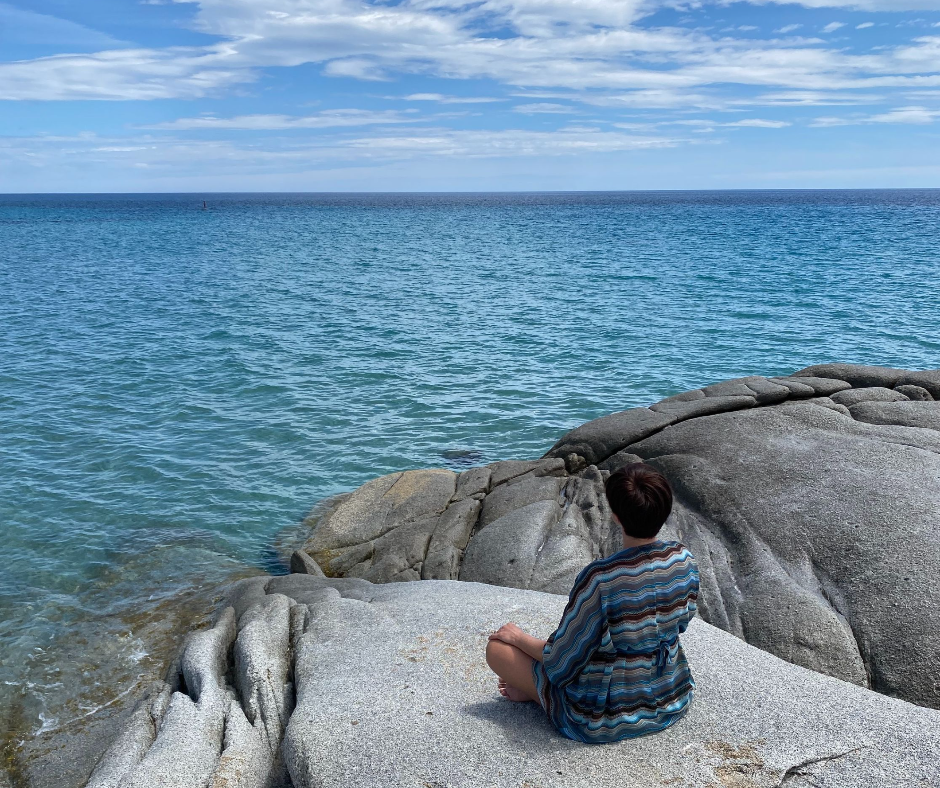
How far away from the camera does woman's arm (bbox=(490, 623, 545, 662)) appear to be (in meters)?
5.27

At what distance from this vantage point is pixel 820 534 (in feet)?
26.6

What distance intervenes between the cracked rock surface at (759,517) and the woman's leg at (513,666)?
296cm

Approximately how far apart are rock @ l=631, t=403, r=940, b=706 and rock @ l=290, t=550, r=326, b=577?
14.8ft

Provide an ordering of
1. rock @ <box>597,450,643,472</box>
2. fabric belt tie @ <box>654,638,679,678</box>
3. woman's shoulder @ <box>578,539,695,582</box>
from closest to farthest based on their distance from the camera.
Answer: woman's shoulder @ <box>578,539,695,582</box> → fabric belt tie @ <box>654,638,679,678</box> → rock @ <box>597,450,643,472</box>

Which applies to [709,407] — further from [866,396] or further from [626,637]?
[626,637]

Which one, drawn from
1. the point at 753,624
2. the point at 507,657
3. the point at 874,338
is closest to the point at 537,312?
the point at 874,338

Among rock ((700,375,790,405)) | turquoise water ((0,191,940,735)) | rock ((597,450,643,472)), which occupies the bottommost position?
turquoise water ((0,191,940,735))

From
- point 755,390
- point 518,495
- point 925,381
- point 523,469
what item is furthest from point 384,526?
point 925,381

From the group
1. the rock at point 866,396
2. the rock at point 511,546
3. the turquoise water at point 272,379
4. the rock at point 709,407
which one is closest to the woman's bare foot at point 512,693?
the rock at point 511,546

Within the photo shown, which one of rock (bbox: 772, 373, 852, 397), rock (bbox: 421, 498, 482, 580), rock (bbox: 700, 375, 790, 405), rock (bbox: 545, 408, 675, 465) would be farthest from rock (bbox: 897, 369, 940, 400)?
rock (bbox: 421, 498, 482, 580)

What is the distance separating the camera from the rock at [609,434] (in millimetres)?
11211

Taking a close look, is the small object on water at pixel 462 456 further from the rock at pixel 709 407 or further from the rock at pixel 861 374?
the rock at pixel 861 374

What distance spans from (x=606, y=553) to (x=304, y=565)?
3910 millimetres

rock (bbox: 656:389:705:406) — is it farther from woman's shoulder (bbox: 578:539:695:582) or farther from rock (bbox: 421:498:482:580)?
woman's shoulder (bbox: 578:539:695:582)
